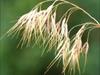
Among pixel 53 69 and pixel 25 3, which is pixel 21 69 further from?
pixel 25 3

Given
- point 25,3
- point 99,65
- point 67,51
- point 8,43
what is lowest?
point 99,65

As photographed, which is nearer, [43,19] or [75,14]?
[43,19]

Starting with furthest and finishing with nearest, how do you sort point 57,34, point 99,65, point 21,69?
point 21,69, point 99,65, point 57,34

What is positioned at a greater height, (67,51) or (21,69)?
(67,51)

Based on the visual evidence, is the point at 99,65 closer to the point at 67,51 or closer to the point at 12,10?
the point at 12,10

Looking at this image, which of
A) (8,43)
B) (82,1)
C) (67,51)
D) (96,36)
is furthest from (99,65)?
(67,51)

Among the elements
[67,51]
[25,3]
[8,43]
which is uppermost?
[67,51]

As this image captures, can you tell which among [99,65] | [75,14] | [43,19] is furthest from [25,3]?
[43,19]

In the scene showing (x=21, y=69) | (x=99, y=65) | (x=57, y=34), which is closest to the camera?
(x=57, y=34)

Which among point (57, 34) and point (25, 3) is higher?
point (57, 34)
